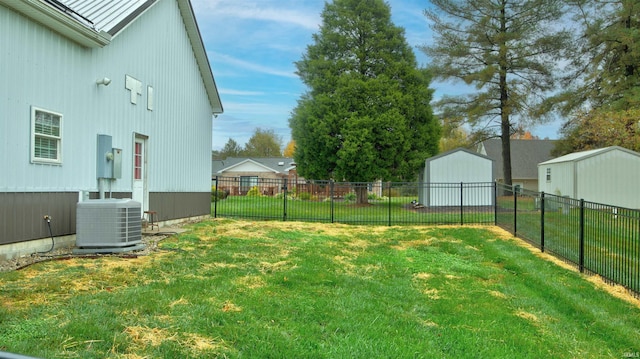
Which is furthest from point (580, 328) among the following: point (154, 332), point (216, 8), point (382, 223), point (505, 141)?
point (505, 141)

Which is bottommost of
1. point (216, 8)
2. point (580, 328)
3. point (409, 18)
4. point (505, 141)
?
point (580, 328)

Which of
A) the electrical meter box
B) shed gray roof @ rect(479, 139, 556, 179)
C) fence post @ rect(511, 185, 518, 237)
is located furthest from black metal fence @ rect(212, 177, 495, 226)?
shed gray roof @ rect(479, 139, 556, 179)

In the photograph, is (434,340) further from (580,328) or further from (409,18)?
(409,18)

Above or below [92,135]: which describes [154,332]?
below

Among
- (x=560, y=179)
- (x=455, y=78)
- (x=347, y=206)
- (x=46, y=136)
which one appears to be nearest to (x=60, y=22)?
(x=46, y=136)

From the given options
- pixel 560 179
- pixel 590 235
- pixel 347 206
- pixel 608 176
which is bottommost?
pixel 347 206

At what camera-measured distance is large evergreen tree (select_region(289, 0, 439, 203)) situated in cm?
2144

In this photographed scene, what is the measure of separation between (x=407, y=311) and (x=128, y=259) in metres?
4.53

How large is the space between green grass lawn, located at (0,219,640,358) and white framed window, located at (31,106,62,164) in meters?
1.90

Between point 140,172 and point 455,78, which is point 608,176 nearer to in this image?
point 455,78

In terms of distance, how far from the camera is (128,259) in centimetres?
688

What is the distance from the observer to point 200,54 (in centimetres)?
1331

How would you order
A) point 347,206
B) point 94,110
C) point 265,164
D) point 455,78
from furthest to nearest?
point 265,164
point 455,78
point 347,206
point 94,110

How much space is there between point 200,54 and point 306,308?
35.3ft
